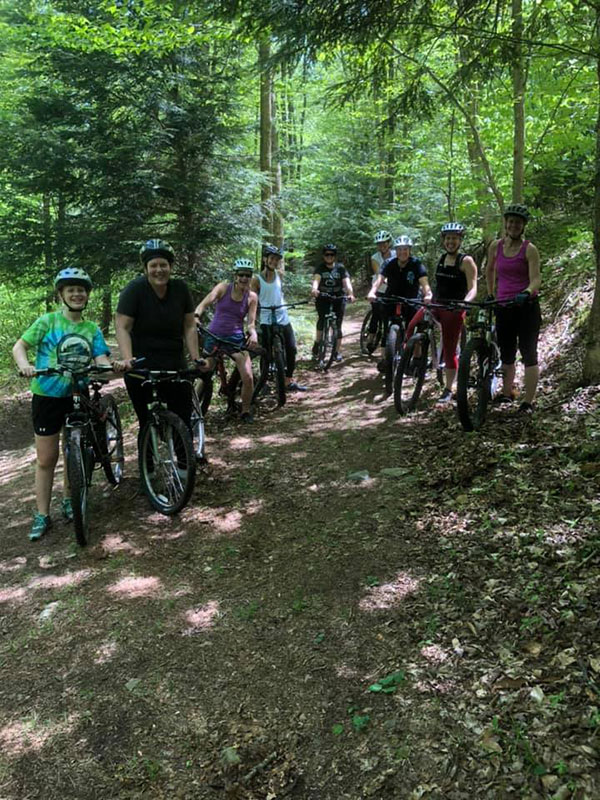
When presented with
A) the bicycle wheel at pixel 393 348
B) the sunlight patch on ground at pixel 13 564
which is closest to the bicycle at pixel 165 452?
the sunlight patch on ground at pixel 13 564

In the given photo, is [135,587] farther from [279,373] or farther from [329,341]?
[329,341]

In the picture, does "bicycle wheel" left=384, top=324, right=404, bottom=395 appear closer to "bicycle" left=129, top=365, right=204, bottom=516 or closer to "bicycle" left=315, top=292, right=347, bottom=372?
"bicycle" left=315, top=292, right=347, bottom=372

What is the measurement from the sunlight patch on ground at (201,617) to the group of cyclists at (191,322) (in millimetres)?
2034

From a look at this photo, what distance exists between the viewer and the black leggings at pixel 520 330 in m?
5.69

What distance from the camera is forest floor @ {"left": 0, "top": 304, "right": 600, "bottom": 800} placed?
2.49 meters

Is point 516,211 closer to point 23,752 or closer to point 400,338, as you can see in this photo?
point 400,338

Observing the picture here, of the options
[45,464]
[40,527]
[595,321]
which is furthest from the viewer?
[595,321]

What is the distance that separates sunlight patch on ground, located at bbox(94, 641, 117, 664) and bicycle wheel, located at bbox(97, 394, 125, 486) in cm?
226

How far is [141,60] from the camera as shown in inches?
371

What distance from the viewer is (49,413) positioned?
4.81 m

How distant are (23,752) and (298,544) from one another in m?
2.28

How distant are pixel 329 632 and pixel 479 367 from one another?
3449mm

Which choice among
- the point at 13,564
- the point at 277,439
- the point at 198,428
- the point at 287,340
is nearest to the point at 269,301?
the point at 287,340

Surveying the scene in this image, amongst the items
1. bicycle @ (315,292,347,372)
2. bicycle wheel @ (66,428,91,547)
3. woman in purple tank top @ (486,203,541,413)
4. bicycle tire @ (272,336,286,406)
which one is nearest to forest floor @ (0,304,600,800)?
bicycle wheel @ (66,428,91,547)
